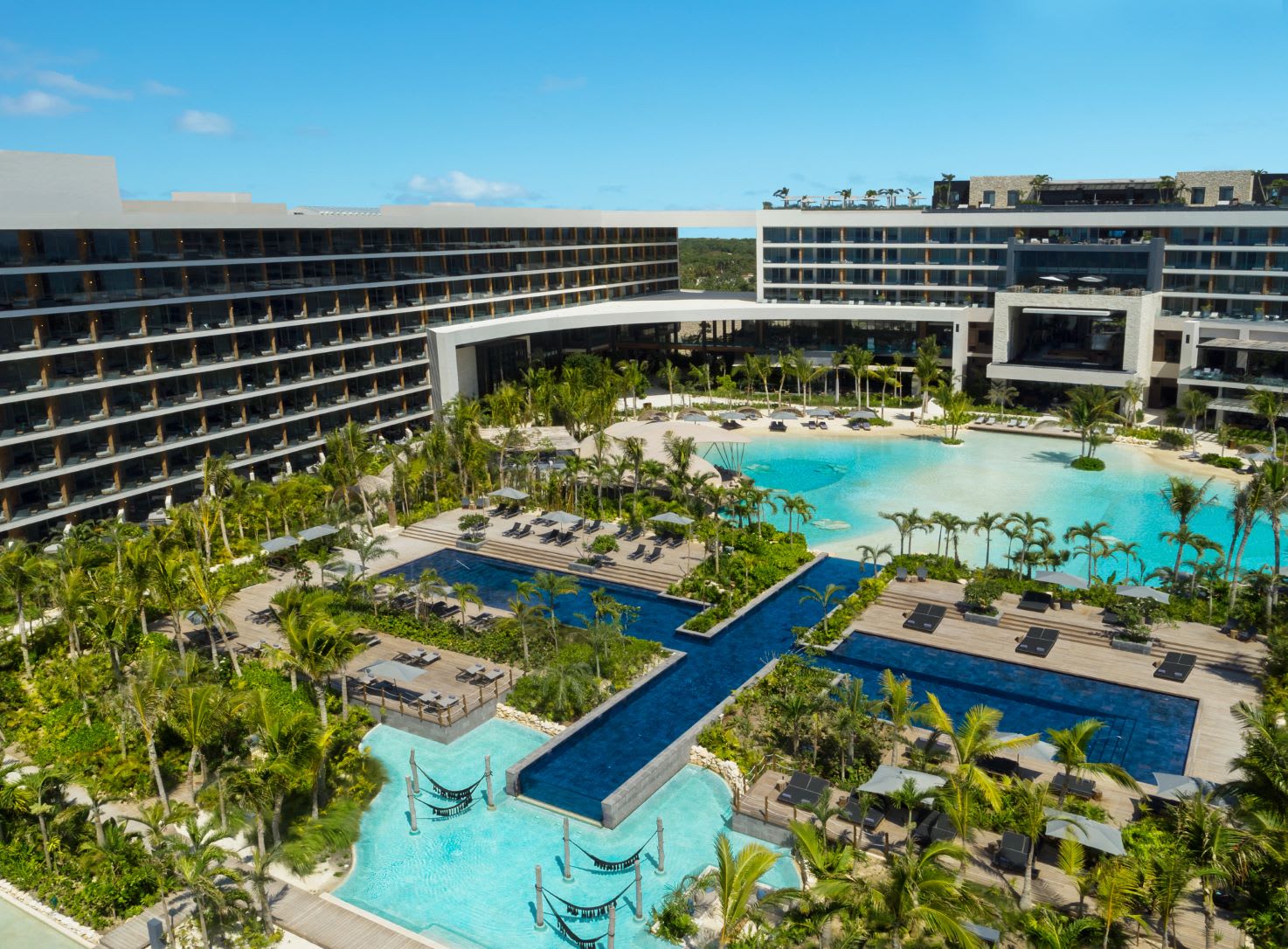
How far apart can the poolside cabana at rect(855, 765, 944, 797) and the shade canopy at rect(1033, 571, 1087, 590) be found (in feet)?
51.2

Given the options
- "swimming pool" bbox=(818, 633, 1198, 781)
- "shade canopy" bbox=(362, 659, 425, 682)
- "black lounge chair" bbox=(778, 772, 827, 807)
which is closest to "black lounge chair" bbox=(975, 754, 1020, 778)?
"swimming pool" bbox=(818, 633, 1198, 781)

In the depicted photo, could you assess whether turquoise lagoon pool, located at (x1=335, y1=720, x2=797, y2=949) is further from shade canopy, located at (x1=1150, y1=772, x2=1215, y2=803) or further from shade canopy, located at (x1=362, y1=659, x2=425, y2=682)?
shade canopy, located at (x1=1150, y1=772, x2=1215, y2=803)

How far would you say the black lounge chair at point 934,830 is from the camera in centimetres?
2345

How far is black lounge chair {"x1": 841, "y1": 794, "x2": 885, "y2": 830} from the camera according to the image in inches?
941

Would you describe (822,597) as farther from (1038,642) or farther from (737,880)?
(737,880)

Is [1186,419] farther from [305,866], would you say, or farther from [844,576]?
[305,866]

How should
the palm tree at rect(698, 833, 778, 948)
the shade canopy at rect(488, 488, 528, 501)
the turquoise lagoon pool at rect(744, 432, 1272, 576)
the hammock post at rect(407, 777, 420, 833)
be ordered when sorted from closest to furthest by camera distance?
the palm tree at rect(698, 833, 778, 948), the hammock post at rect(407, 777, 420, 833), the turquoise lagoon pool at rect(744, 432, 1272, 576), the shade canopy at rect(488, 488, 528, 501)

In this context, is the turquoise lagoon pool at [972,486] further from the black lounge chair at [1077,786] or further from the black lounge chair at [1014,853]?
the black lounge chair at [1014,853]

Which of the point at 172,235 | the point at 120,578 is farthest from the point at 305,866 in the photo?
the point at 172,235

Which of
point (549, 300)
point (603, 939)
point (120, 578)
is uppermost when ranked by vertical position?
point (549, 300)

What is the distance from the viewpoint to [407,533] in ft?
160

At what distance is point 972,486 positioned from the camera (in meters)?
54.1

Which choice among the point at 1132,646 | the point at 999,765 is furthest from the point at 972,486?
the point at 999,765

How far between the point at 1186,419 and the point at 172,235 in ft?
201
